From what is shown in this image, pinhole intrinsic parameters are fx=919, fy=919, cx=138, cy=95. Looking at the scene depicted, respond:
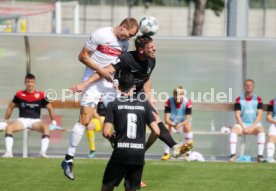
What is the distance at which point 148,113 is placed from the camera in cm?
983

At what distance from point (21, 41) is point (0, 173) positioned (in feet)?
15.9

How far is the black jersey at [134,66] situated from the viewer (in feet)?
38.7

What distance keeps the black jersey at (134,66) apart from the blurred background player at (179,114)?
4.86 metres

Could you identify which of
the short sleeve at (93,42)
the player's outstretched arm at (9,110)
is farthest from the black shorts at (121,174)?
the player's outstretched arm at (9,110)

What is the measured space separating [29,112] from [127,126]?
735cm

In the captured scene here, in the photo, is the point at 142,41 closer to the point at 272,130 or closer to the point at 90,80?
the point at 90,80

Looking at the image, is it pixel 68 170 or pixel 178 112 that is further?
pixel 178 112

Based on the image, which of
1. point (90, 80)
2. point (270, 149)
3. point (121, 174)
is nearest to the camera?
point (121, 174)

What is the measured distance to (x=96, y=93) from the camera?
481 inches

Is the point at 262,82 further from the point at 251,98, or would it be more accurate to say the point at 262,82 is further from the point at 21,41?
the point at 21,41

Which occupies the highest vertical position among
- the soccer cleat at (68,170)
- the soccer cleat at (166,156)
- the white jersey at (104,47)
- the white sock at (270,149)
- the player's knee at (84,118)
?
the white jersey at (104,47)

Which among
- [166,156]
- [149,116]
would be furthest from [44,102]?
[149,116]

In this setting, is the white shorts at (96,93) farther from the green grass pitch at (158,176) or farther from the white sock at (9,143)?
the white sock at (9,143)

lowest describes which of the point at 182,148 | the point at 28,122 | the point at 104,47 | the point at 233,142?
the point at 233,142
